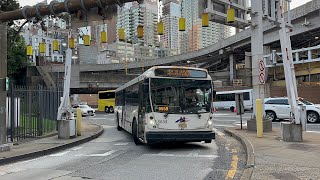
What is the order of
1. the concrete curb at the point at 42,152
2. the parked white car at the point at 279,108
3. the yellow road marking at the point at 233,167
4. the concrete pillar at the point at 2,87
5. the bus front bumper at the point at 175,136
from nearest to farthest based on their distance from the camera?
the yellow road marking at the point at 233,167 < the concrete curb at the point at 42,152 < the concrete pillar at the point at 2,87 < the bus front bumper at the point at 175,136 < the parked white car at the point at 279,108

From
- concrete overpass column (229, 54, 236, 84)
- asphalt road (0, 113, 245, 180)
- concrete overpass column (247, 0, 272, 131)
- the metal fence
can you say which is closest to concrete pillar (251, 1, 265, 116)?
concrete overpass column (247, 0, 272, 131)

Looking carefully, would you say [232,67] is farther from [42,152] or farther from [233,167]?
[233,167]

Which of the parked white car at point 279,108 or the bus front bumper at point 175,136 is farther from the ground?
the parked white car at point 279,108

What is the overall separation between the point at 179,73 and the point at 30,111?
6731 mm

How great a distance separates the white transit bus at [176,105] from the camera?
1201cm

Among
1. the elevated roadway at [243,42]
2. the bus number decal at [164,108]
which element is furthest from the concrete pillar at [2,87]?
the elevated roadway at [243,42]

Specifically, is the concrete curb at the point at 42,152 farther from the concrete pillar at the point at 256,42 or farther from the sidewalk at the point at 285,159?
the concrete pillar at the point at 256,42

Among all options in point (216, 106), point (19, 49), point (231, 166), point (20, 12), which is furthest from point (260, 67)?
point (19, 49)

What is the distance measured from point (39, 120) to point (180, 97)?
7.03m

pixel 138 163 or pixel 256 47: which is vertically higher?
pixel 256 47

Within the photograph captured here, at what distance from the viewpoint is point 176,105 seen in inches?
476

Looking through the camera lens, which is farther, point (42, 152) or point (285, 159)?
point (42, 152)

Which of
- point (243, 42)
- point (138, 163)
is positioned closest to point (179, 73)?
point (138, 163)

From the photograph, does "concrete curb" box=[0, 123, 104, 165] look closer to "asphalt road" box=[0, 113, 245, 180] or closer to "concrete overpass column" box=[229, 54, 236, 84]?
"asphalt road" box=[0, 113, 245, 180]
